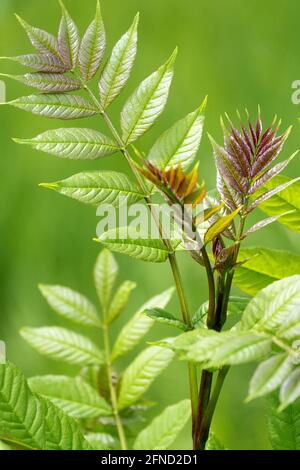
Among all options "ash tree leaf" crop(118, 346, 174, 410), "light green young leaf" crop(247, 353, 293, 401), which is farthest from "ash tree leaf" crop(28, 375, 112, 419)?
"light green young leaf" crop(247, 353, 293, 401)

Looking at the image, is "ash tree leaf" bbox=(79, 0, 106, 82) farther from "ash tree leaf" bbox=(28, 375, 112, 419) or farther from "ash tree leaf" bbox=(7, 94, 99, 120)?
"ash tree leaf" bbox=(28, 375, 112, 419)

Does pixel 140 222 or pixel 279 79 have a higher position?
pixel 279 79

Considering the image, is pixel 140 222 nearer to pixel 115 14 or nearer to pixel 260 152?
pixel 260 152

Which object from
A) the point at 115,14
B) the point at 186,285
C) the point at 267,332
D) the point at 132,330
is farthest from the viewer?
the point at 115,14

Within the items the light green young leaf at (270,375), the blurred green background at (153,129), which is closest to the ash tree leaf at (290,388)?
the light green young leaf at (270,375)

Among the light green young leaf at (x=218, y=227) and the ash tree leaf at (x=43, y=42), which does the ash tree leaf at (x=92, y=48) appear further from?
the light green young leaf at (x=218, y=227)
